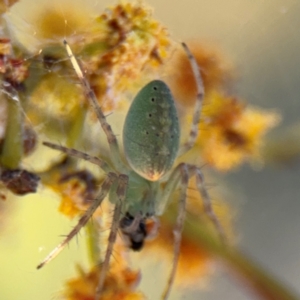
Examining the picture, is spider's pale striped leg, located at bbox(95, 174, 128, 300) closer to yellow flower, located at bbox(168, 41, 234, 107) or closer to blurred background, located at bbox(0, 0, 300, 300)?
blurred background, located at bbox(0, 0, 300, 300)

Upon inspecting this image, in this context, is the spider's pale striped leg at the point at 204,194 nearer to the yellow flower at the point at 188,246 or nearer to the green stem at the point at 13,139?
the yellow flower at the point at 188,246

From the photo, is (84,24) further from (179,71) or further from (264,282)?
(264,282)

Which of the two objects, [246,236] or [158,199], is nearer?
[158,199]

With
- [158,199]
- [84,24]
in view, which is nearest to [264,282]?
[158,199]

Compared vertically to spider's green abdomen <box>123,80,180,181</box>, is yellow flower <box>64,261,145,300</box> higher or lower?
lower

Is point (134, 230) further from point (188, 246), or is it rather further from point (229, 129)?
point (229, 129)

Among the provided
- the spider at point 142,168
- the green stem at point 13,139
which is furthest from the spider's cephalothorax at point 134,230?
the green stem at point 13,139

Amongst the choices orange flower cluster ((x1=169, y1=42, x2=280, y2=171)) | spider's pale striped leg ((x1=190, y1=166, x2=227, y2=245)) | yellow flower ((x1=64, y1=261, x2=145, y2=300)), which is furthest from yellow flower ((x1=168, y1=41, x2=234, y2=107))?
yellow flower ((x1=64, y1=261, x2=145, y2=300))
